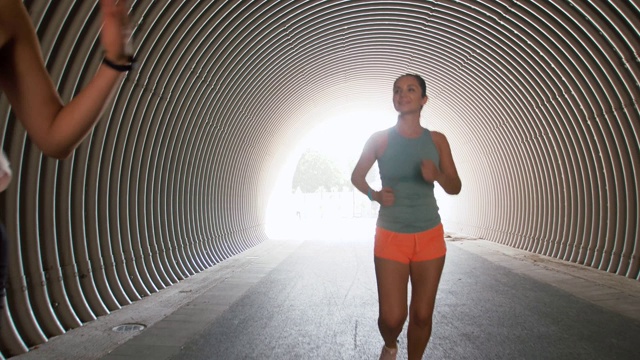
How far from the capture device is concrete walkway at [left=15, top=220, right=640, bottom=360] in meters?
4.96

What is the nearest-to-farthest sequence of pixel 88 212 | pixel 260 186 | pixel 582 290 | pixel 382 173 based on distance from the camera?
pixel 382 173 < pixel 88 212 < pixel 582 290 < pixel 260 186

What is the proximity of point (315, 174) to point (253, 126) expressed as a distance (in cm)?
5314

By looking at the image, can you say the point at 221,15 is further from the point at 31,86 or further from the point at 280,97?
the point at 31,86

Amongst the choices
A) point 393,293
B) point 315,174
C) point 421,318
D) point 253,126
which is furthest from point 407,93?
point 315,174

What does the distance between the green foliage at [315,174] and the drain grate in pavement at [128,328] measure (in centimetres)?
6063

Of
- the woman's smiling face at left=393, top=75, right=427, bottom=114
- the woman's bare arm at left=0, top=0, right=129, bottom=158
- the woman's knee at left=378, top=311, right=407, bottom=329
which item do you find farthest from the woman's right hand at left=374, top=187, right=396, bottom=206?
the woman's bare arm at left=0, top=0, right=129, bottom=158

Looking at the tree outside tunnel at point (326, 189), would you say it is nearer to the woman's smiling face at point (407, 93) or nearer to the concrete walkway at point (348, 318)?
the concrete walkway at point (348, 318)

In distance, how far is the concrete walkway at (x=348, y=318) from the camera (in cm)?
496

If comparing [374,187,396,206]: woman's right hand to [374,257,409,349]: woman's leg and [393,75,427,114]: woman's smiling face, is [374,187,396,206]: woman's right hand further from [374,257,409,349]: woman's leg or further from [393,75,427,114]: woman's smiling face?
[393,75,427,114]: woman's smiling face

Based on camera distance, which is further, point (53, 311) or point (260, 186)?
point (260, 186)

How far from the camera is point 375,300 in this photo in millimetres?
7328

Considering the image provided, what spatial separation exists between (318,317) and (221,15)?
4975mm

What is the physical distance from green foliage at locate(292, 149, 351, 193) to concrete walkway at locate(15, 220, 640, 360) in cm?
5658

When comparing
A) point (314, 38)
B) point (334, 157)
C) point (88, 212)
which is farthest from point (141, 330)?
point (334, 157)
